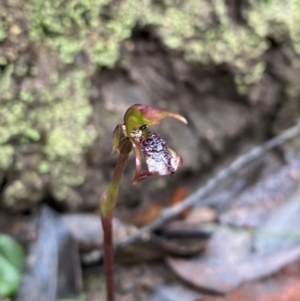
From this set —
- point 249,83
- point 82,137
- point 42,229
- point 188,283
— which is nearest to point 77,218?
point 42,229

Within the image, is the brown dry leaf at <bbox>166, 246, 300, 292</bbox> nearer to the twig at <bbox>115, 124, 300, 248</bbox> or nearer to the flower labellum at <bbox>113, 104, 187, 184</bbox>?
the twig at <bbox>115, 124, 300, 248</bbox>

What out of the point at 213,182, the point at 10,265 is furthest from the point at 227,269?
the point at 10,265

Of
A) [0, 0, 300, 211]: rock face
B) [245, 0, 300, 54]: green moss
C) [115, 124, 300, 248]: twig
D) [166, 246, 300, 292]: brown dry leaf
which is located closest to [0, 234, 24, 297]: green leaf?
[0, 0, 300, 211]: rock face

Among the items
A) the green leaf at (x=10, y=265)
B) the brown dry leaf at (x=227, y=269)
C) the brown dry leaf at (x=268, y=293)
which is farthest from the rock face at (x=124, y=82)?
the brown dry leaf at (x=268, y=293)

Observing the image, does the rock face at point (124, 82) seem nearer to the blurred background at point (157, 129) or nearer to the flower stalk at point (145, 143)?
the blurred background at point (157, 129)

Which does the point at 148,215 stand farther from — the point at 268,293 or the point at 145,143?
the point at 145,143

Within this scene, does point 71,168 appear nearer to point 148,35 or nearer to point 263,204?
point 148,35
